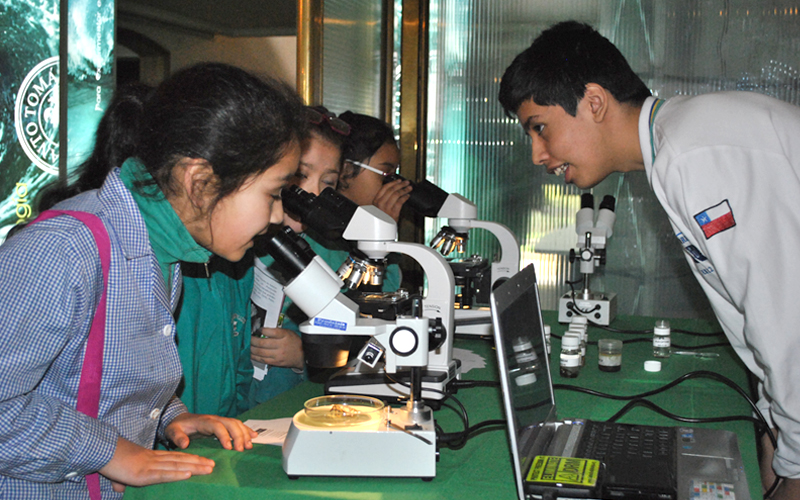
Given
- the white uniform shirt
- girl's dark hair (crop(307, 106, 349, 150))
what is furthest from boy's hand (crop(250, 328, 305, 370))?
the white uniform shirt

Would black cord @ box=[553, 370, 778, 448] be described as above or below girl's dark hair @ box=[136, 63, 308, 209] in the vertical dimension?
below

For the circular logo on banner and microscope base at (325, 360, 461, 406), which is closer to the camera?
microscope base at (325, 360, 461, 406)

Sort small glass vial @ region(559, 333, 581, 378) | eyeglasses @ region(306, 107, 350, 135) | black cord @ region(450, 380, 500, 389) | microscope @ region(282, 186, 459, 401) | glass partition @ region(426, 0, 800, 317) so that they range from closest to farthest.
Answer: microscope @ region(282, 186, 459, 401), black cord @ region(450, 380, 500, 389), small glass vial @ region(559, 333, 581, 378), eyeglasses @ region(306, 107, 350, 135), glass partition @ region(426, 0, 800, 317)

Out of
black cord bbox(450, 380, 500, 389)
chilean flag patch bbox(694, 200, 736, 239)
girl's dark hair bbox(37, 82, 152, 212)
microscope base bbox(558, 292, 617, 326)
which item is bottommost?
microscope base bbox(558, 292, 617, 326)

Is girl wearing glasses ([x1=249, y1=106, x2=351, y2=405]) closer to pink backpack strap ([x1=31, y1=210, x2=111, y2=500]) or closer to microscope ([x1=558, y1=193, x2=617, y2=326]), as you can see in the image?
pink backpack strap ([x1=31, y1=210, x2=111, y2=500])

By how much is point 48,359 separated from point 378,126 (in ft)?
6.03

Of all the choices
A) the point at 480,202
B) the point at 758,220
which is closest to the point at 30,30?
the point at 758,220

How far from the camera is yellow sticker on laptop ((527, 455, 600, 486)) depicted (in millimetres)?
971

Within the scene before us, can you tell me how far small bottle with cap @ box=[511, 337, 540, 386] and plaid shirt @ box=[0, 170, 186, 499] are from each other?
59 cm

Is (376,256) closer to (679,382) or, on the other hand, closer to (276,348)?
(276,348)

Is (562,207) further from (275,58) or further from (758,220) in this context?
(758,220)

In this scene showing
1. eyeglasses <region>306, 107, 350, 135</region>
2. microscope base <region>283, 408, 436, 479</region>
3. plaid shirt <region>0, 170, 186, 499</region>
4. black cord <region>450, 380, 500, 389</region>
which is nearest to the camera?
plaid shirt <region>0, 170, 186, 499</region>

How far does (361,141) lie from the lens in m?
2.55

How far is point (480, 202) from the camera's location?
12.3 feet
